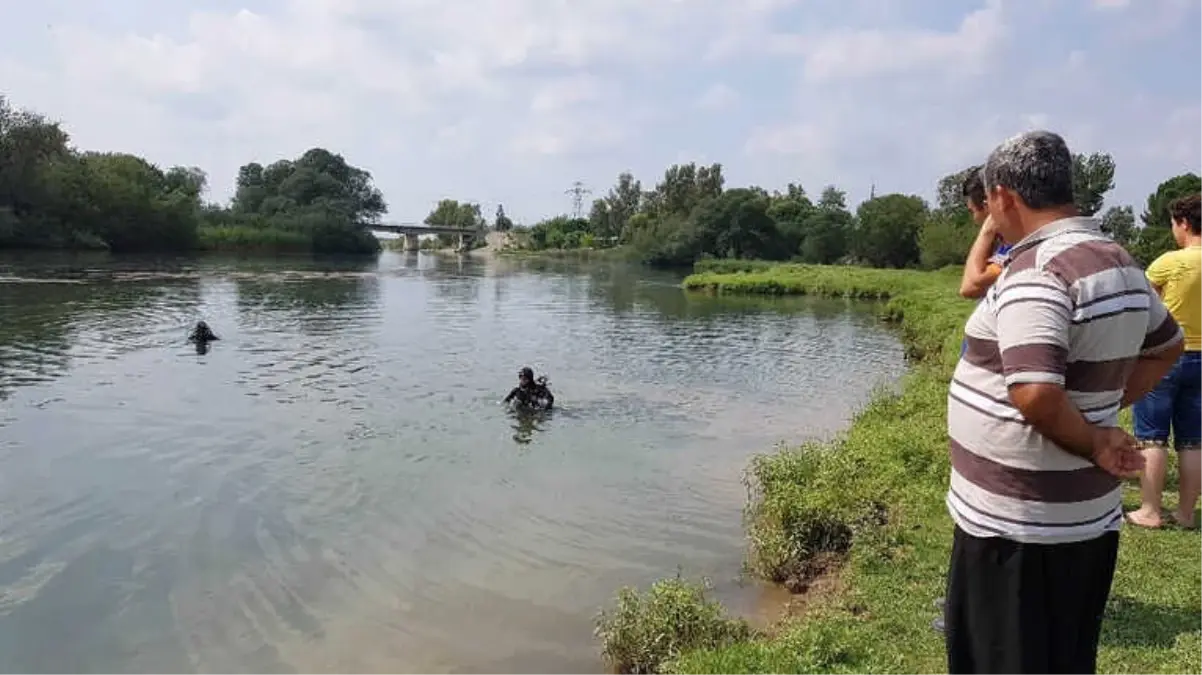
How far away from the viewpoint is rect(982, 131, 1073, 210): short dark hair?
310 cm

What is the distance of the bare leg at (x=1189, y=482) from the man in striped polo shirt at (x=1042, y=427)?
3.84 m

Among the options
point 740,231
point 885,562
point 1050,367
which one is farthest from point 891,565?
point 740,231

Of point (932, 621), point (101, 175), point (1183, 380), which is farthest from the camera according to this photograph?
point (101, 175)

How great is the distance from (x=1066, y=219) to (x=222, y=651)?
676 centimetres

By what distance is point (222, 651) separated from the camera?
23.4 feet

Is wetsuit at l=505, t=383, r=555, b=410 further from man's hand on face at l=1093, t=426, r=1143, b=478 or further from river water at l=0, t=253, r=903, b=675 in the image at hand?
man's hand on face at l=1093, t=426, r=1143, b=478

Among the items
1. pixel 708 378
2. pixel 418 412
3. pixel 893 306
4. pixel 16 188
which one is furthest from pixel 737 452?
pixel 16 188

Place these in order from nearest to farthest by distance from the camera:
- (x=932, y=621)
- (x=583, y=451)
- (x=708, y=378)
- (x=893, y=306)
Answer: (x=932, y=621)
(x=583, y=451)
(x=708, y=378)
(x=893, y=306)

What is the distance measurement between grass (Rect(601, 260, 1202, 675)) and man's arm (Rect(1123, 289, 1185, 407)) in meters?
2.04

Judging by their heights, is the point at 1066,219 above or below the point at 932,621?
above

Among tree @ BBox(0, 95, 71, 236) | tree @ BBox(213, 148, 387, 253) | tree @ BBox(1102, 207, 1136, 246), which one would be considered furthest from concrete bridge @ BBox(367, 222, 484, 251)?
tree @ BBox(1102, 207, 1136, 246)

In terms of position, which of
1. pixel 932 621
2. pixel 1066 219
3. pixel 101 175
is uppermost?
pixel 101 175

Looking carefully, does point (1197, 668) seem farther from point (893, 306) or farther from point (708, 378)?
point (893, 306)

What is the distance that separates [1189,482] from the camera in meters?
6.52
